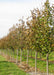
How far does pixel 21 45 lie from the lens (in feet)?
84.8

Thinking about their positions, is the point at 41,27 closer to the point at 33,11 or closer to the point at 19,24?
the point at 33,11

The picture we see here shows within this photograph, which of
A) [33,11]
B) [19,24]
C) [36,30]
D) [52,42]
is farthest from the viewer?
[19,24]

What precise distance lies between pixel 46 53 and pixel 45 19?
319 centimetres

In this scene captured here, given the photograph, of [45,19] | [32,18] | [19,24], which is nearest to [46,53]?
[45,19]

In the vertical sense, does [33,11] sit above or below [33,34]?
above

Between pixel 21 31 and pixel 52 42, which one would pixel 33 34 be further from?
pixel 21 31

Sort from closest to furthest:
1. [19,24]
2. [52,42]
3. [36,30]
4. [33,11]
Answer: [52,42]
[36,30]
[33,11]
[19,24]

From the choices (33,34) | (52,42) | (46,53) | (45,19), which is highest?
(45,19)

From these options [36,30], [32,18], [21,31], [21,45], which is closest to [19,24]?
[21,31]

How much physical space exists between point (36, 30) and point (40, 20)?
1.04 metres

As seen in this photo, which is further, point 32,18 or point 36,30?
point 32,18

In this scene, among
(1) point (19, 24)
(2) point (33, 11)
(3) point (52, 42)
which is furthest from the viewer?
(1) point (19, 24)

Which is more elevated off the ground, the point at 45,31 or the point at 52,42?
the point at 45,31

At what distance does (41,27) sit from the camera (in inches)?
505
